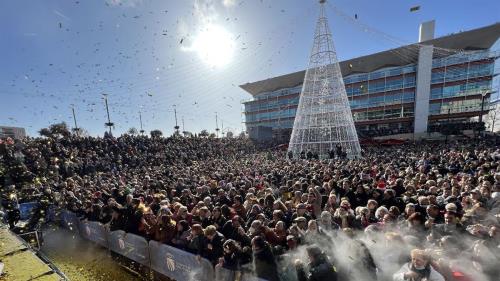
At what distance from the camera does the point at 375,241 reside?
439 centimetres

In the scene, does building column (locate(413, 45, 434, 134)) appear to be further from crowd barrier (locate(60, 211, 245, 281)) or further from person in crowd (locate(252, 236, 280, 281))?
crowd barrier (locate(60, 211, 245, 281))

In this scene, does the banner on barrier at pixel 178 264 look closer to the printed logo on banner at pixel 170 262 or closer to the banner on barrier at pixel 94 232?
the printed logo on banner at pixel 170 262

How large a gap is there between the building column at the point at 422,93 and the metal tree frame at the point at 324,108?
102 ft

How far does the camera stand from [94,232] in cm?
827

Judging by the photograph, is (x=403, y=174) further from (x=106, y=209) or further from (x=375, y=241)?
(x=106, y=209)

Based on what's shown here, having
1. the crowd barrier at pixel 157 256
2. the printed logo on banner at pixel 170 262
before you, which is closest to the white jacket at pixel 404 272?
the crowd barrier at pixel 157 256

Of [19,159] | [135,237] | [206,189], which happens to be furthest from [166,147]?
[135,237]

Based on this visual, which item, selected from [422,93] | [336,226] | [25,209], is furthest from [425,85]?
[25,209]

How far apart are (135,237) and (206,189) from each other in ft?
11.2

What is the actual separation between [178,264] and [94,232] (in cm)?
438

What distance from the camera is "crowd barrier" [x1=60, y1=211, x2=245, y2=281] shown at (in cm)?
500

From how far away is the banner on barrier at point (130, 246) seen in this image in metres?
6.44

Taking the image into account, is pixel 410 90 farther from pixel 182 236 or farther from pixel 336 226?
pixel 182 236

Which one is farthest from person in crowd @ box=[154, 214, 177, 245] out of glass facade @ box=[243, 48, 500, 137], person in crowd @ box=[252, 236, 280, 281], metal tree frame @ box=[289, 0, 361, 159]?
glass facade @ box=[243, 48, 500, 137]
